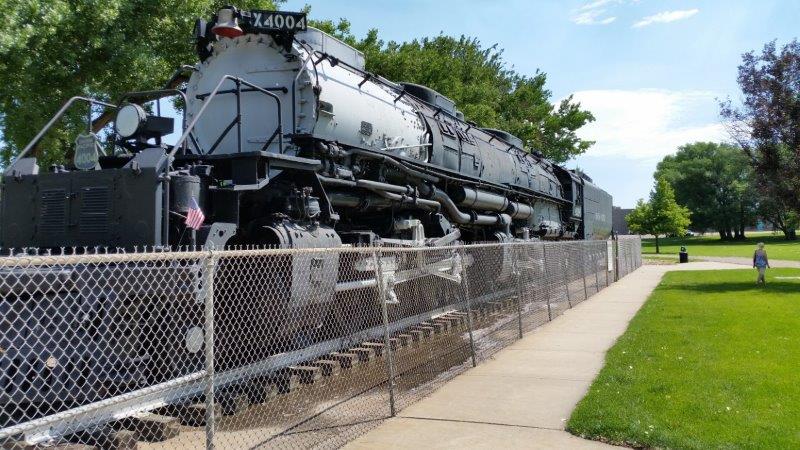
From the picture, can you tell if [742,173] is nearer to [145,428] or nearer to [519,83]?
[519,83]

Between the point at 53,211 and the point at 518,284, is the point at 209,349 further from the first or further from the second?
the point at 518,284

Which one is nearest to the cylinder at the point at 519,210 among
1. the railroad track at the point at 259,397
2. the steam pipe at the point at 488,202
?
the steam pipe at the point at 488,202

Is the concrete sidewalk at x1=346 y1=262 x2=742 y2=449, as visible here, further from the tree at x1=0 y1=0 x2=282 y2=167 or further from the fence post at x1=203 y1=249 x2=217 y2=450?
the tree at x1=0 y1=0 x2=282 y2=167

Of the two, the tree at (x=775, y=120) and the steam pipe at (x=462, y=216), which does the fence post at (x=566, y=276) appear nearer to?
the steam pipe at (x=462, y=216)

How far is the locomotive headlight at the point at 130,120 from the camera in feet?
22.2

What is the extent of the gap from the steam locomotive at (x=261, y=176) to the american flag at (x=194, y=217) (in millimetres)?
57

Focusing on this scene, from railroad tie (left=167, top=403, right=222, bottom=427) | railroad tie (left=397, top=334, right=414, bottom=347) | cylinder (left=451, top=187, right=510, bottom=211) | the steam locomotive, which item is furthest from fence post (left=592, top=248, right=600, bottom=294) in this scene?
railroad tie (left=167, top=403, right=222, bottom=427)

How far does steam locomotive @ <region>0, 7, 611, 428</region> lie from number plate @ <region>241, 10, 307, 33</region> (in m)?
0.02

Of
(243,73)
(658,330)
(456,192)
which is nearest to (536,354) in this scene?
(658,330)

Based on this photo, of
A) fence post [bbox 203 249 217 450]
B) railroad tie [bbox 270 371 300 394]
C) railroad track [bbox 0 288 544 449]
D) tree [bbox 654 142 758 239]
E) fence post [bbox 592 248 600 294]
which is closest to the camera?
fence post [bbox 203 249 217 450]

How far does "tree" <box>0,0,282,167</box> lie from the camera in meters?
12.8

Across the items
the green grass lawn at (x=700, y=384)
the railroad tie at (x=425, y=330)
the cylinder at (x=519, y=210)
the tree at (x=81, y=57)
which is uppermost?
the tree at (x=81, y=57)

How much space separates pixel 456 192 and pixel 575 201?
10862 mm

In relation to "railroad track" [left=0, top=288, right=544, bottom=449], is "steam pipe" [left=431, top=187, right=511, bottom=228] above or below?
above
